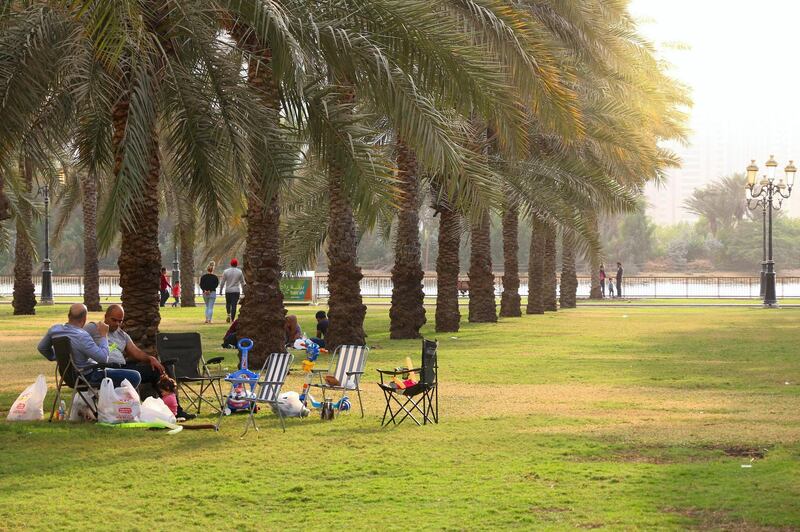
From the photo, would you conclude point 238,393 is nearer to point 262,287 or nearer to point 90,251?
point 262,287

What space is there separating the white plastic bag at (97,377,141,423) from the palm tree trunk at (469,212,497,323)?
19.4 m

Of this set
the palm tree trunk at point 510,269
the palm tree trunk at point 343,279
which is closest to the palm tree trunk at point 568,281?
the palm tree trunk at point 510,269

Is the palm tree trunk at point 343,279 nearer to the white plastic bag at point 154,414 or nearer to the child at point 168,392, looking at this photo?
the child at point 168,392

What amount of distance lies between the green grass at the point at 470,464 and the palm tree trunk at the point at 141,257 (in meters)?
1.74

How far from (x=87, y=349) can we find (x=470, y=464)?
4.35 meters

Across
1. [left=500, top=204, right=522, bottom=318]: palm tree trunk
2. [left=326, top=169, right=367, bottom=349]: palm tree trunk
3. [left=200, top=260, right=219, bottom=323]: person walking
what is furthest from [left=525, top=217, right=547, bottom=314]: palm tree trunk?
[left=326, top=169, right=367, bottom=349]: palm tree trunk

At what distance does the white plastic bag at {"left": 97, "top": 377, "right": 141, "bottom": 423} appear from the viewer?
12195 millimetres

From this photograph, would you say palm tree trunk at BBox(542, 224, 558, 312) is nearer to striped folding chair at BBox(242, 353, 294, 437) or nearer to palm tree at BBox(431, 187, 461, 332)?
palm tree at BBox(431, 187, 461, 332)

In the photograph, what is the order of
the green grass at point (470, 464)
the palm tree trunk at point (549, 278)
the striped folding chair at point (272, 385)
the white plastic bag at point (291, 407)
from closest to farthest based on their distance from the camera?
1. the green grass at point (470, 464)
2. the striped folding chair at point (272, 385)
3. the white plastic bag at point (291, 407)
4. the palm tree trunk at point (549, 278)

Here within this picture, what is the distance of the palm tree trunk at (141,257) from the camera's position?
13891mm

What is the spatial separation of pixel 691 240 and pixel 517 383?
326ft

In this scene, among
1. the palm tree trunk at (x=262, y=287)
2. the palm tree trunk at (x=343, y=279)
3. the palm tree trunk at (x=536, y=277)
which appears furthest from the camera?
the palm tree trunk at (x=536, y=277)

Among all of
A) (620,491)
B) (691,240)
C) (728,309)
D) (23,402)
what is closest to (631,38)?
(728,309)

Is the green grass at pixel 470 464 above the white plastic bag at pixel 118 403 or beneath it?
beneath
